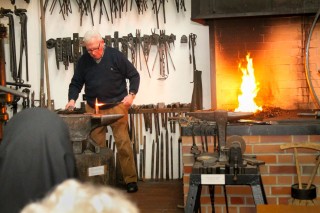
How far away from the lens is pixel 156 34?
5602 millimetres

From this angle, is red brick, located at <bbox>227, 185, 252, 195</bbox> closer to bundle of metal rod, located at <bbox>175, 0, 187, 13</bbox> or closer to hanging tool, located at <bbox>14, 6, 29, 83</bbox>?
bundle of metal rod, located at <bbox>175, 0, 187, 13</bbox>

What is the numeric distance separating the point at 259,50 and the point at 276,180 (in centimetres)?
211

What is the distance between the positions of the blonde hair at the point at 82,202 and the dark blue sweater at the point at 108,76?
3930 mm

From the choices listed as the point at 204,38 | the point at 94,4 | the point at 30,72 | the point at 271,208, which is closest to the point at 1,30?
the point at 30,72

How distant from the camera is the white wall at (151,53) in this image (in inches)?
221

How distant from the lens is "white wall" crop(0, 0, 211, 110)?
5.61 metres

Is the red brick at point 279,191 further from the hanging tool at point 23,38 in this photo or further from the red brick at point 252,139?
the hanging tool at point 23,38

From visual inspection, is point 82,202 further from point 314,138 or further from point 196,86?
point 196,86

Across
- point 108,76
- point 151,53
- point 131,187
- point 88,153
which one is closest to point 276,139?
point 88,153

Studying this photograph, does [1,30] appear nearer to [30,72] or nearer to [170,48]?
[30,72]

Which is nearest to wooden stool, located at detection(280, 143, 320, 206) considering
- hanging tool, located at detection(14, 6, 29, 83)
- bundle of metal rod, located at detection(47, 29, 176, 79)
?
bundle of metal rod, located at detection(47, 29, 176, 79)

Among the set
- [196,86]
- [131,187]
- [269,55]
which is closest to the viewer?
[131,187]

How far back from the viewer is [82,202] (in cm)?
95

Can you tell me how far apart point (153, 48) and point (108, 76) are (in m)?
0.94
